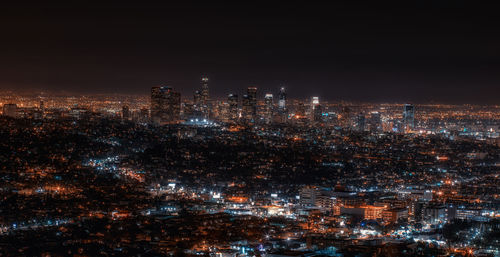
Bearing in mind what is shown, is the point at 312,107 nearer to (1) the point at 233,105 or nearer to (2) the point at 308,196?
(1) the point at 233,105

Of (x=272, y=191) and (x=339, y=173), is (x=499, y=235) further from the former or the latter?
(x=339, y=173)

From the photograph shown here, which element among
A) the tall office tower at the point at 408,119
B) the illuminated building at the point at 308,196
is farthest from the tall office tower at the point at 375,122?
the illuminated building at the point at 308,196

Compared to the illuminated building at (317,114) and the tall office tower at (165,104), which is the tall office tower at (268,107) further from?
the tall office tower at (165,104)

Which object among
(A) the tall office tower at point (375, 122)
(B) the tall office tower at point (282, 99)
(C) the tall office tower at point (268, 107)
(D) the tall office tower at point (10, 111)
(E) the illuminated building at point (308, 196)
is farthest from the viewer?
(B) the tall office tower at point (282, 99)

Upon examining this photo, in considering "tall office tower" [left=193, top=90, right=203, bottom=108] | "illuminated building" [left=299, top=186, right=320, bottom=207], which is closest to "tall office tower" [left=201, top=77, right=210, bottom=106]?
"tall office tower" [left=193, top=90, right=203, bottom=108]

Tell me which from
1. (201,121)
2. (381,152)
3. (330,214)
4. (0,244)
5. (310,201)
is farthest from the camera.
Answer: (201,121)

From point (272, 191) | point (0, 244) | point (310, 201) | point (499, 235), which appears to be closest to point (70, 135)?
point (272, 191)
